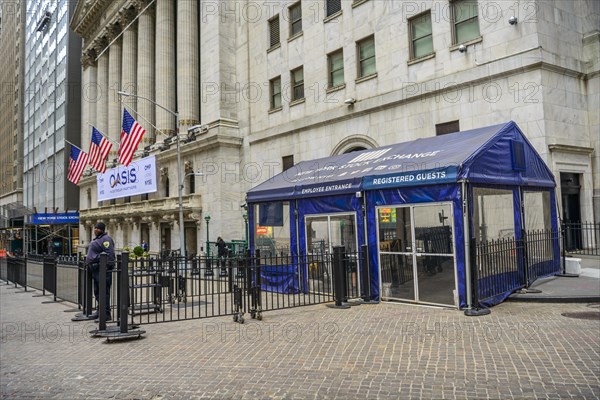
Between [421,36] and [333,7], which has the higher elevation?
[333,7]

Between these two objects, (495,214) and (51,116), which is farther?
(51,116)

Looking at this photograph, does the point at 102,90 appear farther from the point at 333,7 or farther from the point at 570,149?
the point at 570,149

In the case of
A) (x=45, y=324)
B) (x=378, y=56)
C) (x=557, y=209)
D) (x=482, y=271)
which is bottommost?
(x=45, y=324)

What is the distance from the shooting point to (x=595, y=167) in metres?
16.2

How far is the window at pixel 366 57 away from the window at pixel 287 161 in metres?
6.02

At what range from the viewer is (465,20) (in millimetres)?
17141

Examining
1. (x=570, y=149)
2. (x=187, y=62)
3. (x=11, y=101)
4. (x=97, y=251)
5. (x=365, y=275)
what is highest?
(x=11, y=101)

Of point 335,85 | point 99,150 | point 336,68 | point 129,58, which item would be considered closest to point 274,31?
point 336,68

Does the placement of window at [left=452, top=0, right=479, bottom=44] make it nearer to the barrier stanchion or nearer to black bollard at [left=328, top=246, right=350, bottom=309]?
the barrier stanchion

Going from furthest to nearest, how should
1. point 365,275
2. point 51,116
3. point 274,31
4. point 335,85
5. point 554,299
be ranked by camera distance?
point 51,116 < point 274,31 < point 335,85 < point 365,275 < point 554,299

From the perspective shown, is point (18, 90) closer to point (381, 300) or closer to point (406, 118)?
point (406, 118)

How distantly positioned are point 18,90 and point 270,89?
87554 mm

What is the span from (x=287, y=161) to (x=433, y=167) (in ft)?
50.3

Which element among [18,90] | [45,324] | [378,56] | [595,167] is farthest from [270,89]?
[18,90]
